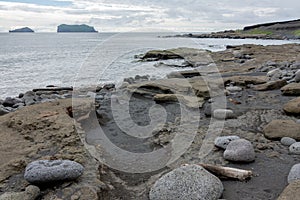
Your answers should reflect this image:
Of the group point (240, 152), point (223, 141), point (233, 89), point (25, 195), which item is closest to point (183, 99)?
point (233, 89)

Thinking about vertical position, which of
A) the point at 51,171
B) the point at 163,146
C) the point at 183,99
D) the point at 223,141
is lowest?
the point at 163,146

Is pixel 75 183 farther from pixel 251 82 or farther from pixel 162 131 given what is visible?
pixel 251 82

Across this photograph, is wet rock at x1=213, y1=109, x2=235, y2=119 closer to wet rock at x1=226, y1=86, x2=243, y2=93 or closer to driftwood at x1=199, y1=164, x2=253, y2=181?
driftwood at x1=199, y1=164, x2=253, y2=181

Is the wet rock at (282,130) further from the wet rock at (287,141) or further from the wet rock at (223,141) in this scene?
the wet rock at (223,141)

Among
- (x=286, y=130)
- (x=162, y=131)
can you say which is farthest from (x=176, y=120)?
(x=286, y=130)

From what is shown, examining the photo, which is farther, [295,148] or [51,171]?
[295,148]

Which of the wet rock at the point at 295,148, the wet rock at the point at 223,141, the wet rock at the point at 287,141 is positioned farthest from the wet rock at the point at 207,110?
the wet rock at the point at 295,148

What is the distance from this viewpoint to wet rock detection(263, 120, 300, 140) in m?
6.08

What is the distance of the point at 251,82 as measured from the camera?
1202 cm

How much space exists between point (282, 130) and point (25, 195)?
4.67 m

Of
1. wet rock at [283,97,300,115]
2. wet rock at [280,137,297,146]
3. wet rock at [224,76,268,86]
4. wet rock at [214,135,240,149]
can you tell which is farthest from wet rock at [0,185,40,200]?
wet rock at [224,76,268,86]

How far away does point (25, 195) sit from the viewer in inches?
156

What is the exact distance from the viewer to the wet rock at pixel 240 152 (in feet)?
17.2

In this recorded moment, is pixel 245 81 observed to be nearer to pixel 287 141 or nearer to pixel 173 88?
pixel 173 88
